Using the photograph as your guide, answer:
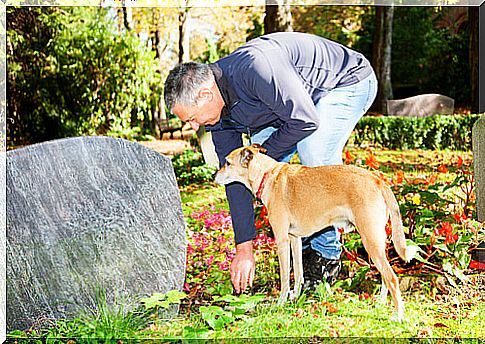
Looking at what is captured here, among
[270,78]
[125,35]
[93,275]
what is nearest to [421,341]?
[270,78]

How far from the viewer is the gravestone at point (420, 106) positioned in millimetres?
15008

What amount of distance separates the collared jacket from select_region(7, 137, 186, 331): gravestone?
417 millimetres

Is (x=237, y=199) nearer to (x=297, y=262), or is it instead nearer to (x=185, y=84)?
(x=297, y=262)

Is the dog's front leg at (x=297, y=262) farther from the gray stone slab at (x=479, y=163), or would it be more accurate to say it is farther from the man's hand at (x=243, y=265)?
the gray stone slab at (x=479, y=163)

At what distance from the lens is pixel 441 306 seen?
12.6 ft

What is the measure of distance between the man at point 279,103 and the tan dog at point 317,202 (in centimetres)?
14

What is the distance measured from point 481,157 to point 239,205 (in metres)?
2.29

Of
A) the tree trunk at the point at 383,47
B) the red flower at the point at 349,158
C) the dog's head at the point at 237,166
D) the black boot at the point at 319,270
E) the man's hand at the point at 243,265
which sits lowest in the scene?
the black boot at the point at 319,270

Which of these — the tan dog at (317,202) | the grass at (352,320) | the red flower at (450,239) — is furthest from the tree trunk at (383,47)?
the tan dog at (317,202)

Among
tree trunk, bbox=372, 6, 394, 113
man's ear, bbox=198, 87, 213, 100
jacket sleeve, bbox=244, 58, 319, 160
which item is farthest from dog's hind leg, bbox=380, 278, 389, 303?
tree trunk, bbox=372, 6, 394, 113

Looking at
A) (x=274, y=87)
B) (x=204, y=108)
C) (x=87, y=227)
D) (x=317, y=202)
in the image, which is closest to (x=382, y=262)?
(x=317, y=202)

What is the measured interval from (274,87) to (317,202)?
79cm

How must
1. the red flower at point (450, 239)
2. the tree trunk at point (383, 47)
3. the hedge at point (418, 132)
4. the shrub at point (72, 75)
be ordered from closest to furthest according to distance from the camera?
the red flower at point (450, 239)
the hedge at point (418, 132)
the shrub at point (72, 75)
the tree trunk at point (383, 47)

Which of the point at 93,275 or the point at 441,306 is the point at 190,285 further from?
the point at 441,306
